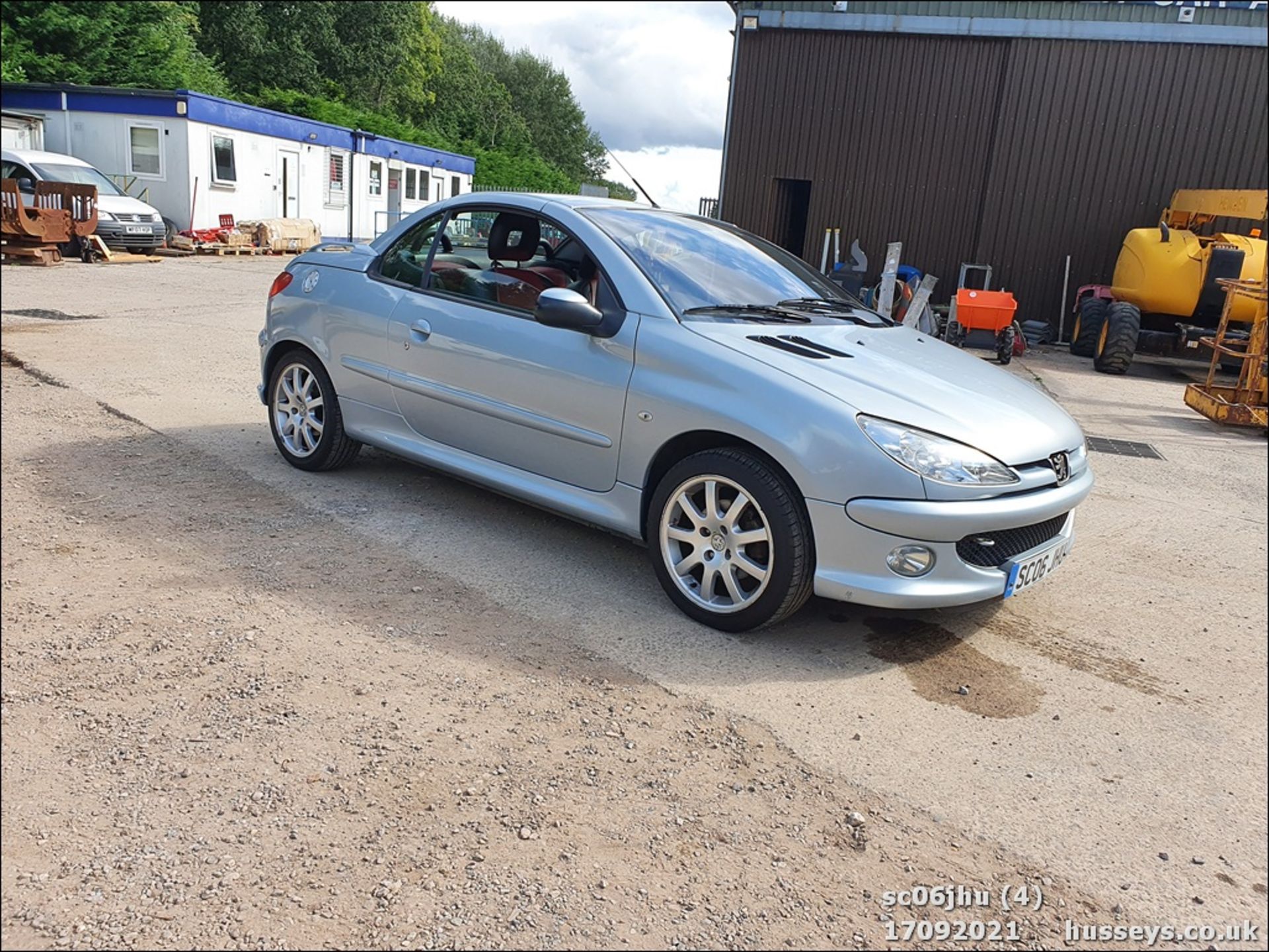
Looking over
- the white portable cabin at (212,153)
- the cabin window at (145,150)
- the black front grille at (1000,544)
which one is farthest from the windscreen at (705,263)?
the cabin window at (145,150)

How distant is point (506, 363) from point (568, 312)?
1.71 ft

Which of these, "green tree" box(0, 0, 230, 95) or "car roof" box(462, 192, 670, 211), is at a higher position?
"green tree" box(0, 0, 230, 95)

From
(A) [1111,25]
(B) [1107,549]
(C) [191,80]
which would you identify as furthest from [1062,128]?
(C) [191,80]

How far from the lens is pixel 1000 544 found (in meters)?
3.71

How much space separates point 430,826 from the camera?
253 centimetres

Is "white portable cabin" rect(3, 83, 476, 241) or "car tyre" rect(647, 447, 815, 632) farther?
"white portable cabin" rect(3, 83, 476, 241)

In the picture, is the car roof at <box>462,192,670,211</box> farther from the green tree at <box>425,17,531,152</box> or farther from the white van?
the green tree at <box>425,17,531,152</box>

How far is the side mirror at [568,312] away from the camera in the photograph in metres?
4.09

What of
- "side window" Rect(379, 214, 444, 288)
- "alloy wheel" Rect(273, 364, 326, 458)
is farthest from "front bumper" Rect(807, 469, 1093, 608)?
"alloy wheel" Rect(273, 364, 326, 458)

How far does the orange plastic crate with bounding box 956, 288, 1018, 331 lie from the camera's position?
1340 cm

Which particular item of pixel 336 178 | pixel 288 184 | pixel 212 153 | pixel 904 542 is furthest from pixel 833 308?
pixel 336 178

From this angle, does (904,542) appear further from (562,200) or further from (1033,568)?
(562,200)

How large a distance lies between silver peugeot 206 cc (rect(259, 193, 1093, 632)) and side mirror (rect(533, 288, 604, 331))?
0.5 inches

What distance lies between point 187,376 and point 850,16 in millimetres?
14568
